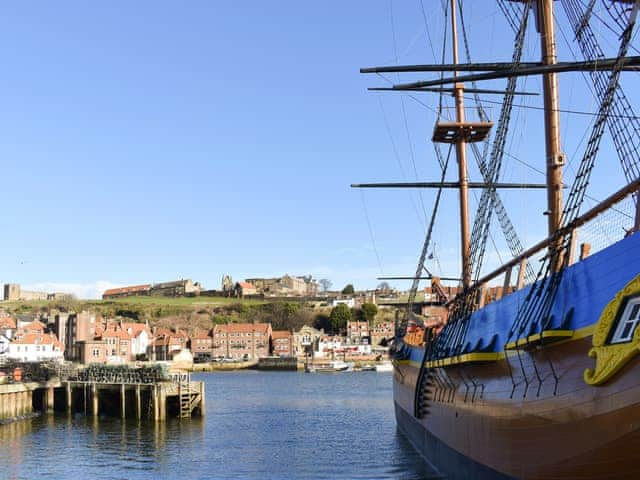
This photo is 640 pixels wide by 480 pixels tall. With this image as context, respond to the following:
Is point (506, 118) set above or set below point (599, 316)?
above

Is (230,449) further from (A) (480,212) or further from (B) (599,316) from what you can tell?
(B) (599,316)

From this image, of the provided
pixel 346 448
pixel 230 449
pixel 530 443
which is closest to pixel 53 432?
pixel 230 449

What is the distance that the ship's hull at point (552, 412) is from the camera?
7.71 meters

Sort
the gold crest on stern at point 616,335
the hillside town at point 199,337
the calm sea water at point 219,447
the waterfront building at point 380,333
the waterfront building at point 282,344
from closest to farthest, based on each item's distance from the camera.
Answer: the gold crest on stern at point 616,335 < the calm sea water at point 219,447 < the hillside town at point 199,337 < the waterfront building at point 282,344 < the waterfront building at point 380,333

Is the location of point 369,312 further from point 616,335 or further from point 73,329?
point 616,335

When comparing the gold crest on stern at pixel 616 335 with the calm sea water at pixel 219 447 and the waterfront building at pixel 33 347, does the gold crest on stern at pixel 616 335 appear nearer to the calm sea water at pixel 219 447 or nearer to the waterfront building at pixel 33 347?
the calm sea water at pixel 219 447

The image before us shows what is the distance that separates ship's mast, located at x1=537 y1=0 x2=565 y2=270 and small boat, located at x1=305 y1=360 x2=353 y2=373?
96764 millimetres

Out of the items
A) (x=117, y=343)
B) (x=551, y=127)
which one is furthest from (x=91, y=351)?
A: (x=551, y=127)

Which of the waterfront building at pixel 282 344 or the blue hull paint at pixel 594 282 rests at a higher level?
the blue hull paint at pixel 594 282

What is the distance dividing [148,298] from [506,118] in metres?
175

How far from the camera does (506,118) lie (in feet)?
47.7

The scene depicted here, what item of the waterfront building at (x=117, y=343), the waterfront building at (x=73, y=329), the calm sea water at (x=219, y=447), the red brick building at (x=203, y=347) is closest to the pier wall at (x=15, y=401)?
the calm sea water at (x=219, y=447)

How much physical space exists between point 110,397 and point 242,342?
9034cm

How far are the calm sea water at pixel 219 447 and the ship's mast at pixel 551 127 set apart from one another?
9.35 m
